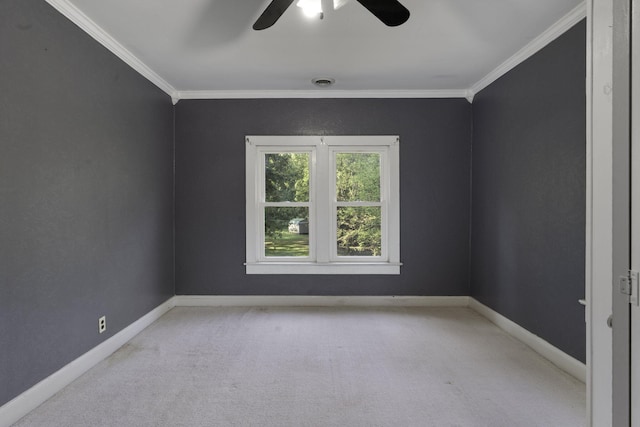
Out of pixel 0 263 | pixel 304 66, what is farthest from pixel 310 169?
pixel 0 263

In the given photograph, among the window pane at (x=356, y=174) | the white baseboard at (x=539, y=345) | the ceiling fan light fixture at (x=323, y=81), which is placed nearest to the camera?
the white baseboard at (x=539, y=345)

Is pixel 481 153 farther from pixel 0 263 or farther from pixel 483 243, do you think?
pixel 0 263

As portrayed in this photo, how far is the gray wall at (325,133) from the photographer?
14.1 ft

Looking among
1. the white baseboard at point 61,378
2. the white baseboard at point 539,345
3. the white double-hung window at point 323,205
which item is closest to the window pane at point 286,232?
the white double-hung window at point 323,205

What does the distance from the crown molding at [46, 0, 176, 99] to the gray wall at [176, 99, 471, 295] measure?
64 cm

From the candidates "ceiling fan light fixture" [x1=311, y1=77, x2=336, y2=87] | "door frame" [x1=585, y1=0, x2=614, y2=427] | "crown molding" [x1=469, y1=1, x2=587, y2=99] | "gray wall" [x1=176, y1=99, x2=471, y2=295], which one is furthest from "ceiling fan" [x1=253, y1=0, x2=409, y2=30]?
"gray wall" [x1=176, y1=99, x2=471, y2=295]

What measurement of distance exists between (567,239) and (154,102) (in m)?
3.99

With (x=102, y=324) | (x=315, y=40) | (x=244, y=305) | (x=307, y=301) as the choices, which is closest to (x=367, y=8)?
(x=315, y=40)

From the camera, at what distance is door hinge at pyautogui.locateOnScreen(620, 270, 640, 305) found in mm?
978

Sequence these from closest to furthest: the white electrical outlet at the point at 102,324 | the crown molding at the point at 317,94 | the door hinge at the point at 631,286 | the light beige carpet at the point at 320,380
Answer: the door hinge at the point at 631,286
the light beige carpet at the point at 320,380
the white electrical outlet at the point at 102,324
the crown molding at the point at 317,94

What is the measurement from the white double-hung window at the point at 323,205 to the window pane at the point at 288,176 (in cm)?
1

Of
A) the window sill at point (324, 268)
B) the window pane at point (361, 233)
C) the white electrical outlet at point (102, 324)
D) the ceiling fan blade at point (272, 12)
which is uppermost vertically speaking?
the ceiling fan blade at point (272, 12)

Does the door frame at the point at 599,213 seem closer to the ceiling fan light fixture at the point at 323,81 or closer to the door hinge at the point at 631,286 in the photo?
the door hinge at the point at 631,286

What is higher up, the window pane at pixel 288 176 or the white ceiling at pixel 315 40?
the white ceiling at pixel 315 40
